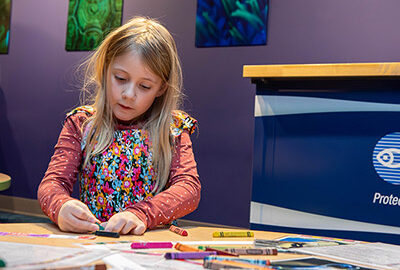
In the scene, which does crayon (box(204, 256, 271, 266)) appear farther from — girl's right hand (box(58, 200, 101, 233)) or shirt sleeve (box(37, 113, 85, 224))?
shirt sleeve (box(37, 113, 85, 224))

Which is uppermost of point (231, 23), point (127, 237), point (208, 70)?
point (231, 23)

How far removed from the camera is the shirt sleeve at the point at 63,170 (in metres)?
0.93

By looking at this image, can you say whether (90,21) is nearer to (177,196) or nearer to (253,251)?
(177,196)

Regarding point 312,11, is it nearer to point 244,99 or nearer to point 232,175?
point 244,99

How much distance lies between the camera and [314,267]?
57 cm

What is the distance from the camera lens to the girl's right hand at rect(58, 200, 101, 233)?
2.61 feet

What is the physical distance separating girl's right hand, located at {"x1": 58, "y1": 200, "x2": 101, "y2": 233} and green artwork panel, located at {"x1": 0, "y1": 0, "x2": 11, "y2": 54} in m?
3.49

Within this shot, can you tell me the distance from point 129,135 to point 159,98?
0.42 feet

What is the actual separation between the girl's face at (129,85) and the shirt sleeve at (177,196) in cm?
14

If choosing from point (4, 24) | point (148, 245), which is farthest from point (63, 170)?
point (4, 24)

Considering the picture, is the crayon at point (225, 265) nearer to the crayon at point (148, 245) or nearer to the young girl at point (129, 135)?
the crayon at point (148, 245)

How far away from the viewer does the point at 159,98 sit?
1.21 meters

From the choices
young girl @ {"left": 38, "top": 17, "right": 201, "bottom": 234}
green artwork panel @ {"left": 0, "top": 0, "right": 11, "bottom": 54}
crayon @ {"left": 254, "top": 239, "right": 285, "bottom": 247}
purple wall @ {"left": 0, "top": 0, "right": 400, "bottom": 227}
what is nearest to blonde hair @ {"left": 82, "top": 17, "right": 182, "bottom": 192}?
young girl @ {"left": 38, "top": 17, "right": 201, "bottom": 234}

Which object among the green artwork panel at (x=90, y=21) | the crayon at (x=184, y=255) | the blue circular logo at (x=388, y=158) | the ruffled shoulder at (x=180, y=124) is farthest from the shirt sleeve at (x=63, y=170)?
the green artwork panel at (x=90, y=21)
